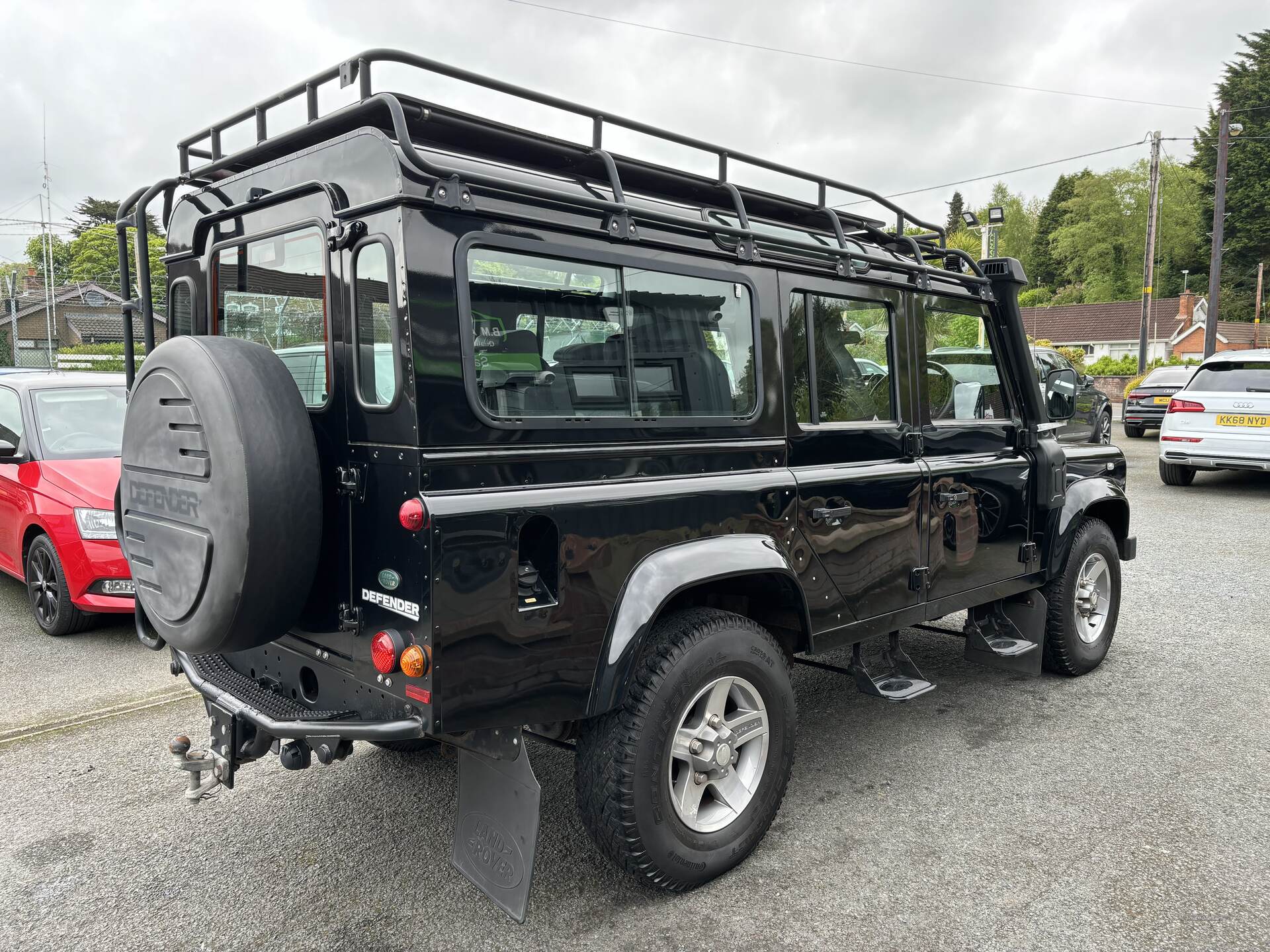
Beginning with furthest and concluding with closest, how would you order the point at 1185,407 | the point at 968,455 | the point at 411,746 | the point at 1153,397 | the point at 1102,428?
the point at 1153,397 → the point at 1102,428 → the point at 1185,407 → the point at 968,455 → the point at 411,746

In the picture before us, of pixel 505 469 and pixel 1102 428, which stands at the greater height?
pixel 505 469

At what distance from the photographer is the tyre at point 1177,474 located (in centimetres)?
1227

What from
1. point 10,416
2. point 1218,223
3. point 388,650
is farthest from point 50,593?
point 1218,223

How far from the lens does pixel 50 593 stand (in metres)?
5.81

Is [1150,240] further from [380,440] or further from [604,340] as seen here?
[380,440]

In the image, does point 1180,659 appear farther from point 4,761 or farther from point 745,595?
point 4,761

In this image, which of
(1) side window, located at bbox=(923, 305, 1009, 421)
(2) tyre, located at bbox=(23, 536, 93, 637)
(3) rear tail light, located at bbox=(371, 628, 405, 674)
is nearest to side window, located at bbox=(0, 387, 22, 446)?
(2) tyre, located at bbox=(23, 536, 93, 637)

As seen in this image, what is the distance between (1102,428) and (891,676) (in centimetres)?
965

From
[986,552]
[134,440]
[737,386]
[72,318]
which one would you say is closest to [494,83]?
[737,386]

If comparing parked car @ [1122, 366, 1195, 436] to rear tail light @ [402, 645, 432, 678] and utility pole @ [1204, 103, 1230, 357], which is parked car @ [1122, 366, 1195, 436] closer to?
utility pole @ [1204, 103, 1230, 357]

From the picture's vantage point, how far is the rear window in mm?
11141

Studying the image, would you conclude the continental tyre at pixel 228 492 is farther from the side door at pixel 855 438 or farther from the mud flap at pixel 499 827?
the side door at pixel 855 438

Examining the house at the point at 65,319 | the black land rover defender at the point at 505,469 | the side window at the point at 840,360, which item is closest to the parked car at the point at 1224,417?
the side window at the point at 840,360

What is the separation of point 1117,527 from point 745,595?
319 centimetres
